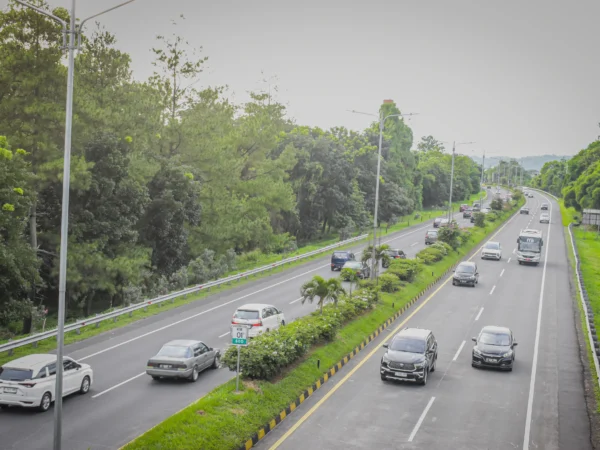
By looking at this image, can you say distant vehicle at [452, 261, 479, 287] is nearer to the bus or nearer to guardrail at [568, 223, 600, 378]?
guardrail at [568, 223, 600, 378]

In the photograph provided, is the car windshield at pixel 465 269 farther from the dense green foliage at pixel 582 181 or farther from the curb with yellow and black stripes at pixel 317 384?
the dense green foliage at pixel 582 181

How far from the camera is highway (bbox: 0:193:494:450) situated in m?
15.8

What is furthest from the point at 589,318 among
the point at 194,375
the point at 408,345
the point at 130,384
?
the point at 130,384

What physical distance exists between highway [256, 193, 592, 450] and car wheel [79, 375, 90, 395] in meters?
6.53

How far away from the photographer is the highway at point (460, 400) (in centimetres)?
1639

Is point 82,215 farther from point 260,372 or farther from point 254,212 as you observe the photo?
point 254,212

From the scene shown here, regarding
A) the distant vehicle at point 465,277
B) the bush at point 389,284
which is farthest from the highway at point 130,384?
the distant vehicle at point 465,277

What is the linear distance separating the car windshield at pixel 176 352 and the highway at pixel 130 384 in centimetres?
94

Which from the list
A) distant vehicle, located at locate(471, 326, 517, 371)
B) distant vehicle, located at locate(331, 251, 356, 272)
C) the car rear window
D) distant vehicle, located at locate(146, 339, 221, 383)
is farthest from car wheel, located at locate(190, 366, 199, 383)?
distant vehicle, located at locate(331, 251, 356, 272)

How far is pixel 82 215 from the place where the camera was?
3659 cm

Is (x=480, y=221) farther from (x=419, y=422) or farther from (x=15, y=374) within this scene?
(x=15, y=374)

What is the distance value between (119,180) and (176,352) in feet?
65.3

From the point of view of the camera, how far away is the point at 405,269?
40.2 m

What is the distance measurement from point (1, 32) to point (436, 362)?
29.2 meters
